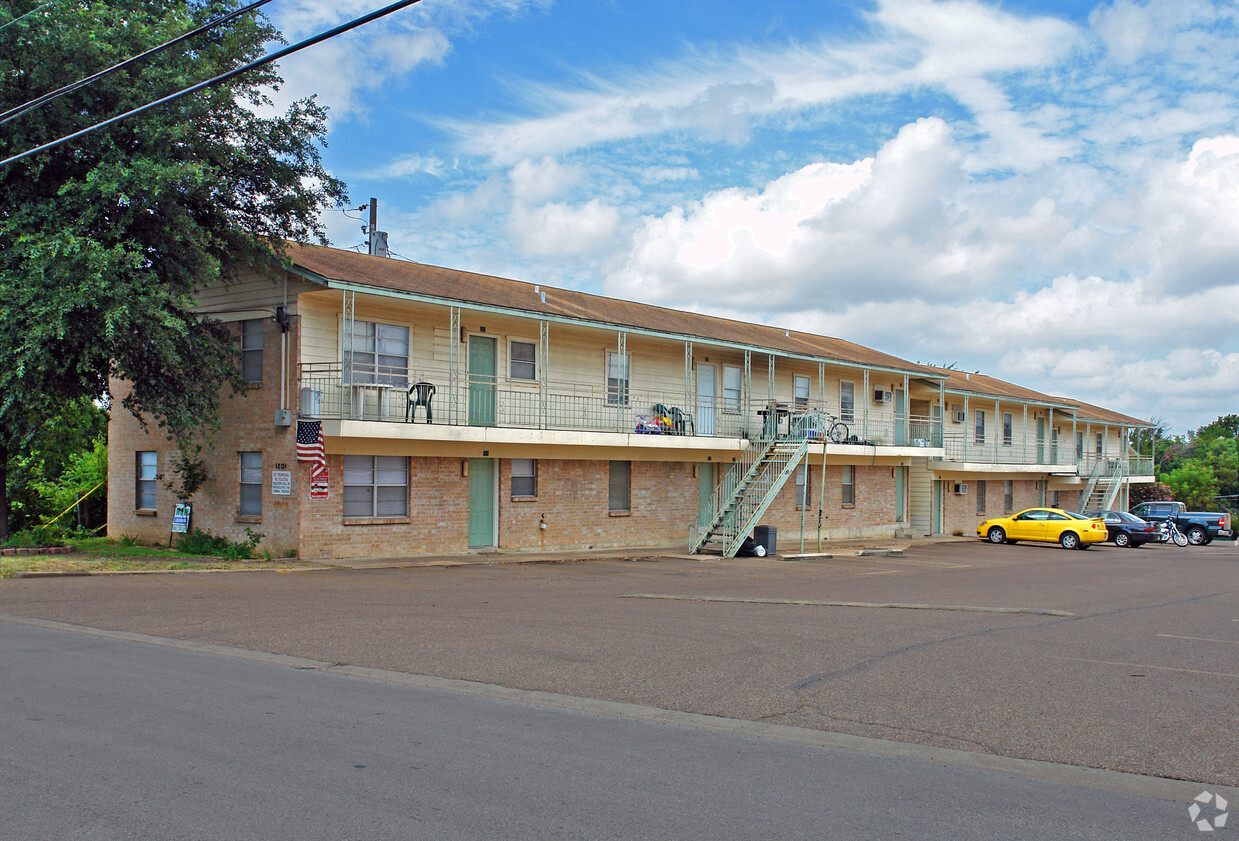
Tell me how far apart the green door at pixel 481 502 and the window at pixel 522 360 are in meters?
2.26

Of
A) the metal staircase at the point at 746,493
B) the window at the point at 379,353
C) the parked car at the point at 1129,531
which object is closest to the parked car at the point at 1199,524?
the parked car at the point at 1129,531

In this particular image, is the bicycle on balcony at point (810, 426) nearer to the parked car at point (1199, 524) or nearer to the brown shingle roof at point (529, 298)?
the brown shingle roof at point (529, 298)

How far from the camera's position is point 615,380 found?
87.6 feet

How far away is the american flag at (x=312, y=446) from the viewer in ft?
64.4

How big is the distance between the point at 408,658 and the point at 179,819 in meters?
5.04

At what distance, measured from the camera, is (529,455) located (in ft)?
78.7

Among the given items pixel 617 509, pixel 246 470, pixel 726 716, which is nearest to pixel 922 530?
pixel 617 509

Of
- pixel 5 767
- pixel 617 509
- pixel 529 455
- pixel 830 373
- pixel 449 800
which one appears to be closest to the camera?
pixel 449 800

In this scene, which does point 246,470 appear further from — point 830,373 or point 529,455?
point 830,373

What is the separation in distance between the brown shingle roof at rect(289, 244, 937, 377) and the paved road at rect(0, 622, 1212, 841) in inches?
520

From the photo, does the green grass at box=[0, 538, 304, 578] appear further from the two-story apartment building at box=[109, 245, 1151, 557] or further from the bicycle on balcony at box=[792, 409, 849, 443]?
the bicycle on balcony at box=[792, 409, 849, 443]

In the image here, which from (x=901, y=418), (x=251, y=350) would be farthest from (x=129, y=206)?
(x=901, y=418)

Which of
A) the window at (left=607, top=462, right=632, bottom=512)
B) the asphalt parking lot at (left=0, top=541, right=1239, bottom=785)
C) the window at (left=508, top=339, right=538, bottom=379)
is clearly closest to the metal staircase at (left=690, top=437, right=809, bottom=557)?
the window at (left=607, top=462, right=632, bottom=512)

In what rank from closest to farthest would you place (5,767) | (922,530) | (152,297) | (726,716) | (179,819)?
(179,819) < (5,767) < (726,716) < (152,297) < (922,530)
